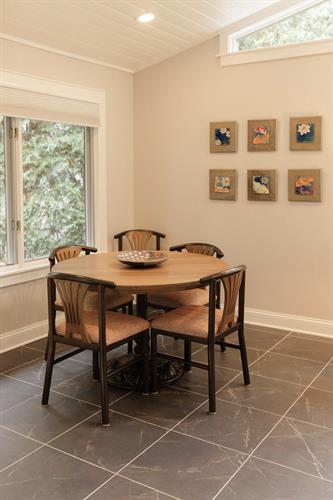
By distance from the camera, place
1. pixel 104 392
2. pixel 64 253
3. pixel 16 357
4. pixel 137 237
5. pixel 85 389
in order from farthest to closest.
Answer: pixel 137 237 → pixel 64 253 → pixel 16 357 → pixel 85 389 → pixel 104 392

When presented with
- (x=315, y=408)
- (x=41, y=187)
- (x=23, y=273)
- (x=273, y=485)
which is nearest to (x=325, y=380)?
(x=315, y=408)

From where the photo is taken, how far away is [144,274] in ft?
10.6

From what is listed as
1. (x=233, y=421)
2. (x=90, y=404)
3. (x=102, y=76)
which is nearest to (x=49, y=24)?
(x=102, y=76)

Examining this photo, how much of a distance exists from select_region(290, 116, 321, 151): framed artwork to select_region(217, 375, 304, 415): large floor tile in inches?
77.0

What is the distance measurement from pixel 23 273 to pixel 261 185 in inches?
84.0

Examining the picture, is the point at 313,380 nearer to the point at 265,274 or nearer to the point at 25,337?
the point at 265,274

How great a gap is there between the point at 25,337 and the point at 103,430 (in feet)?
5.24

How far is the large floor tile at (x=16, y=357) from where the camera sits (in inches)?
147

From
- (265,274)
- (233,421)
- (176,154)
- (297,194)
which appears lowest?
(233,421)

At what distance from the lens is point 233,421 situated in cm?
293

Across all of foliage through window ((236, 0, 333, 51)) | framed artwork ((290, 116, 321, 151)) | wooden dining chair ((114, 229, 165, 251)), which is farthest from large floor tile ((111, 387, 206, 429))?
foliage through window ((236, 0, 333, 51))

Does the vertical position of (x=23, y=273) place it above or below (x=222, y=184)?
below

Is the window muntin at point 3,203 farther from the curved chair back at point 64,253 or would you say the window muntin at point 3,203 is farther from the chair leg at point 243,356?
the chair leg at point 243,356

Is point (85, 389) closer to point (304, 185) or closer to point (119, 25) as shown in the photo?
point (304, 185)
